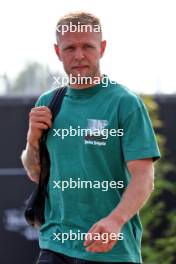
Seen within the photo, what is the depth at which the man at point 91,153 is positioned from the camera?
404cm

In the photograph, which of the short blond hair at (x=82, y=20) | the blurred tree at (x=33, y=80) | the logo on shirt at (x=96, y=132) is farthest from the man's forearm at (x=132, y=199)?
the blurred tree at (x=33, y=80)

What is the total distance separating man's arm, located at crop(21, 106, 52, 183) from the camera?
4.21 metres

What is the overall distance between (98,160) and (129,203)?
29 cm

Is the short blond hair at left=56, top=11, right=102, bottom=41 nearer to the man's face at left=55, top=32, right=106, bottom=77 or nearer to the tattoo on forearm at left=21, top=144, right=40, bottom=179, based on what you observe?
the man's face at left=55, top=32, right=106, bottom=77

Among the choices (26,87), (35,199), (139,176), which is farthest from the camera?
(26,87)

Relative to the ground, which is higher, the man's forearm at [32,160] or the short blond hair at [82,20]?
the short blond hair at [82,20]

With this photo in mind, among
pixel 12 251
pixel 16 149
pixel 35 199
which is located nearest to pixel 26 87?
pixel 16 149

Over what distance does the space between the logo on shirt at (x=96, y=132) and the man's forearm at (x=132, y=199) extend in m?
0.24

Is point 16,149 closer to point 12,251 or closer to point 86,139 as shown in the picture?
point 12,251

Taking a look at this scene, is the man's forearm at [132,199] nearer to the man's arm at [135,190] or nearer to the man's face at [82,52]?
the man's arm at [135,190]

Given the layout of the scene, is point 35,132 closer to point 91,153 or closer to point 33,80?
point 91,153

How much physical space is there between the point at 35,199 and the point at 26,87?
5858 millimetres

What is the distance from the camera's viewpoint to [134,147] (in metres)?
4.02

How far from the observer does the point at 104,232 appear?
3.68 metres
